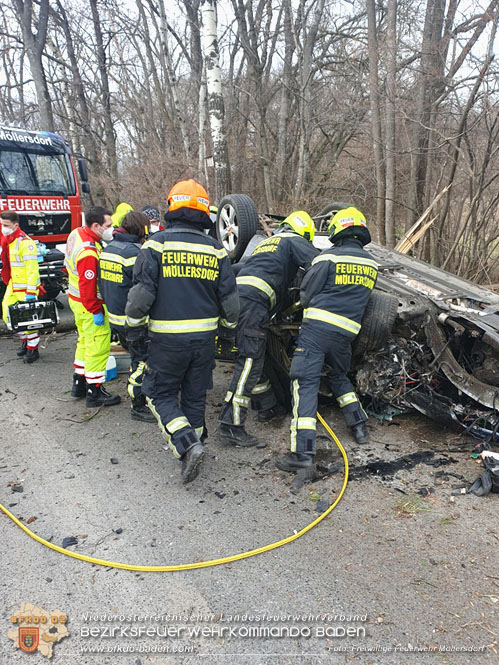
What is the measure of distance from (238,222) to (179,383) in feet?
7.67

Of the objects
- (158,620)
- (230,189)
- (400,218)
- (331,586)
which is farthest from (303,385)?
(400,218)

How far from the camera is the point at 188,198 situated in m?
3.01

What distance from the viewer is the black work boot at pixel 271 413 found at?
4055mm

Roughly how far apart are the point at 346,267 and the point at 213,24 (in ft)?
20.8

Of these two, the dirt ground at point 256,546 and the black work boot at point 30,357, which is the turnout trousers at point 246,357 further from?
the black work boot at point 30,357

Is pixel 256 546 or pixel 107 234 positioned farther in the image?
pixel 107 234

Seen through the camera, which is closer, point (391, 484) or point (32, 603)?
point (32, 603)

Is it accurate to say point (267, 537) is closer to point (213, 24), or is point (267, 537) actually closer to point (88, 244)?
point (88, 244)

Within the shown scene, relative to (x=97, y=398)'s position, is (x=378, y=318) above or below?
above

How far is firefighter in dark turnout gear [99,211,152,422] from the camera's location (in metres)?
3.80

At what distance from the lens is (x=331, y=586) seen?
86.2 inches

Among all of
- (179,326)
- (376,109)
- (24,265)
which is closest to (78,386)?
(24,265)

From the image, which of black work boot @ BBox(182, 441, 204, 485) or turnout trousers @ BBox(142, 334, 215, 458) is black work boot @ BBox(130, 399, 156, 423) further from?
black work boot @ BBox(182, 441, 204, 485)

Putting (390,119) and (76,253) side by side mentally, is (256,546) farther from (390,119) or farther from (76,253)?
(390,119)
